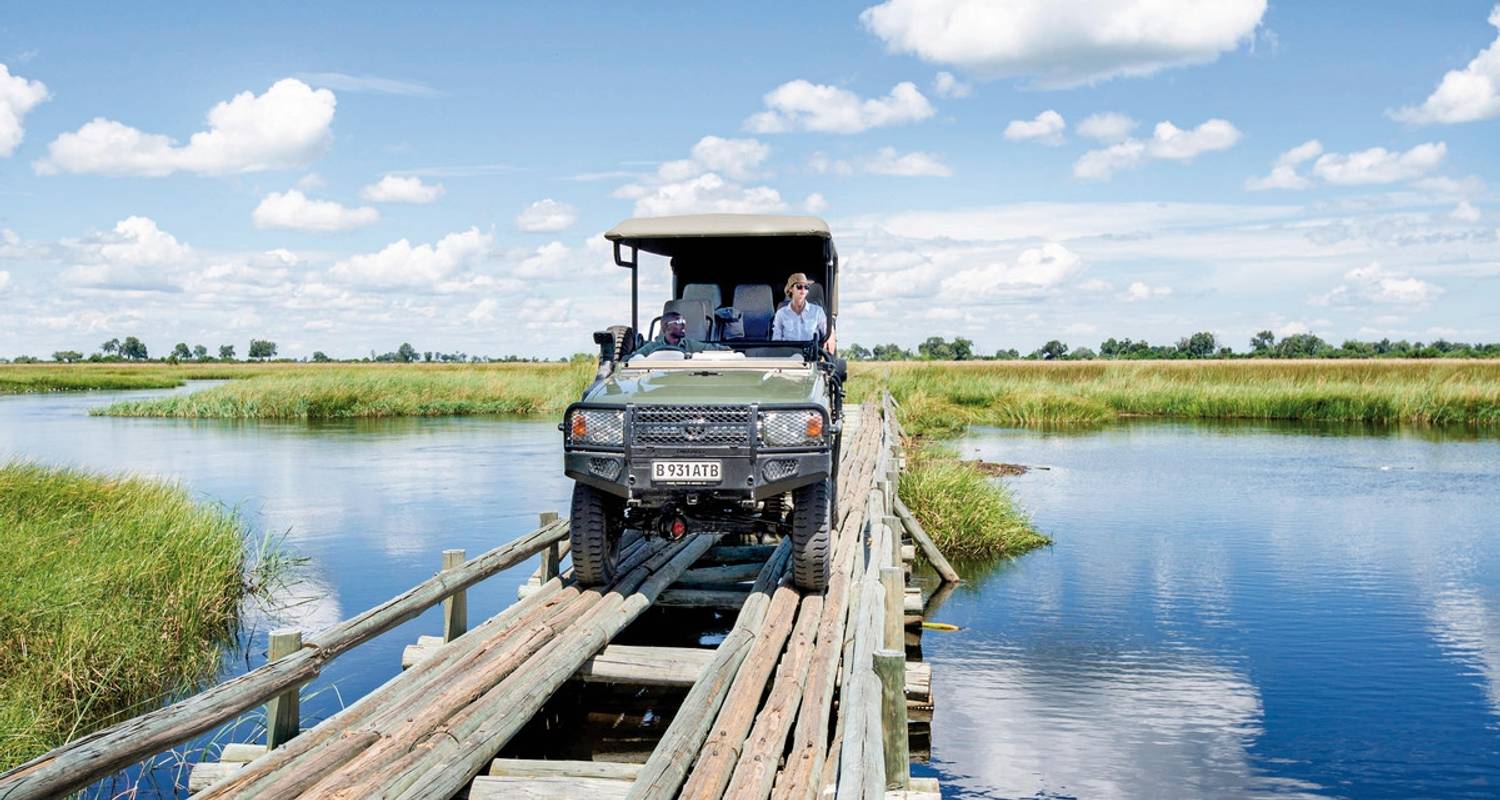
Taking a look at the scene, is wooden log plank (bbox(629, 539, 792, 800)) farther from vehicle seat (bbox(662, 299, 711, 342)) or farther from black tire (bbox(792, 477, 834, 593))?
vehicle seat (bbox(662, 299, 711, 342))

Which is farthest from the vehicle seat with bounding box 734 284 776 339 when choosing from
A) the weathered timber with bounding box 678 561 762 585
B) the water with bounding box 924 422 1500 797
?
the water with bounding box 924 422 1500 797

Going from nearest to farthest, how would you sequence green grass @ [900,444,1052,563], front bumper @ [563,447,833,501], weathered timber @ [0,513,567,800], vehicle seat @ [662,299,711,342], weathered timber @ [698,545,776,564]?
weathered timber @ [0,513,567,800] < front bumper @ [563,447,833,501] < vehicle seat @ [662,299,711,342] < weathered timber @ [698,545,776,564] < green grass @ [900,444,1052,563]

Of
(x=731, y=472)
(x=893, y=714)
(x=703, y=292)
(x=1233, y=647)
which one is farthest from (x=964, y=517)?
(x=893, y=714)

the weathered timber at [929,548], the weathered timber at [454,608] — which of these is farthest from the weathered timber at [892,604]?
the weathered timber at [929,548]

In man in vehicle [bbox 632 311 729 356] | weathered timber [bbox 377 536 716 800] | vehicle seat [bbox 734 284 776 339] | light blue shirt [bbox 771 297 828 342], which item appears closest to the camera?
weathered timber [bbox 377 536 716 800]

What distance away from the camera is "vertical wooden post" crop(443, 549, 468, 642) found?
8.30 m

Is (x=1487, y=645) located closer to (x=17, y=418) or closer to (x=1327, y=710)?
(x=1327, y=710)

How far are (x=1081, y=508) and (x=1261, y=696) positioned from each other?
910 centimetres

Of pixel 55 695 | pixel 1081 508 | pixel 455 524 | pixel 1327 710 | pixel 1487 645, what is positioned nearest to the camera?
pixel 55 695

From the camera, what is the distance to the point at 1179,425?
115 feet

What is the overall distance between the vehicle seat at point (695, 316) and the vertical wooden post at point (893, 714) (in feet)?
16.0

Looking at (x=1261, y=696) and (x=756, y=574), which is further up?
(x=756, y=574)

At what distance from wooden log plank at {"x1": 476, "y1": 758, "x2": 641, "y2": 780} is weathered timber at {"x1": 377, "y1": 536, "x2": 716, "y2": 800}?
106 mm

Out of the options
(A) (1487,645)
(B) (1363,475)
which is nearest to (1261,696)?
(A) (1487,645)
